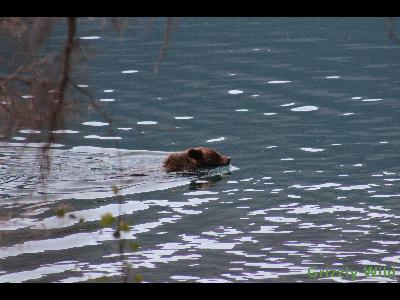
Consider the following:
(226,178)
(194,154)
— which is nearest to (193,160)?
(194,154)

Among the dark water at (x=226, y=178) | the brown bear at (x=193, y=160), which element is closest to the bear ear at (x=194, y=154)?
the brown bear at (x=193, y=160)

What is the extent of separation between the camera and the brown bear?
51.9ft

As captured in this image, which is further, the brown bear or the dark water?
the brown bear

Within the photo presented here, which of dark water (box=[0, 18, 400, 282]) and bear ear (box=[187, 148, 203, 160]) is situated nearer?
dark water (box=[0, 18, 400, 282])

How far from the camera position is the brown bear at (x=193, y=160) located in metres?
15.8

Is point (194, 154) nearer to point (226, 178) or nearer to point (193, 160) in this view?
point (193, 160)

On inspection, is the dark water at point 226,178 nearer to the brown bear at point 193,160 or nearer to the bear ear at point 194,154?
the brown bear at point 193,160

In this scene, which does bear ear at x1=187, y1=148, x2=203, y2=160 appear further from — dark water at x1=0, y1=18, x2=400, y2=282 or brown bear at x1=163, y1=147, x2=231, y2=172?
dark water at x1=0, y1=18, x2=400, y2=282

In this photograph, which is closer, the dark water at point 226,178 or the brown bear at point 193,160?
the dark water at point 226,178

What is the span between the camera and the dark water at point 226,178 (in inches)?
423

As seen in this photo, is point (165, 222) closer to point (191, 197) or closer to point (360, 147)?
point (191, 197)

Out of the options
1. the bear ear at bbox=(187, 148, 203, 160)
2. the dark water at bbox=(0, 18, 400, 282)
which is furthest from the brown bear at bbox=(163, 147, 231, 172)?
the dark water at bbox=(0, 18, 400, 282)

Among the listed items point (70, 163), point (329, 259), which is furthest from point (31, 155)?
point (329, 259)
